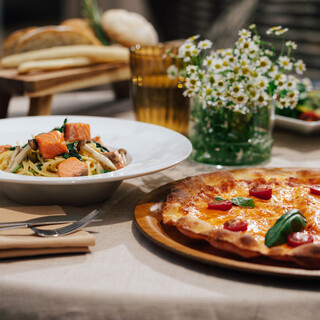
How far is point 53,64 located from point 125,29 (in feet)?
2.32

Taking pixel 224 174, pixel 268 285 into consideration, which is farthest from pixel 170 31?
pixel 268 285

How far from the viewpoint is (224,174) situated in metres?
1.55

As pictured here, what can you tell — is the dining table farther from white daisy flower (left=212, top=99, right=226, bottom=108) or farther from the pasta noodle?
white daisy flower (left=212, top=99, right=226, bottom=108)

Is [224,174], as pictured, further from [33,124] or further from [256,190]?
[33,124]

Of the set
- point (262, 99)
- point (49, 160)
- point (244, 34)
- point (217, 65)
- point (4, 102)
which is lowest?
point (4, 102)

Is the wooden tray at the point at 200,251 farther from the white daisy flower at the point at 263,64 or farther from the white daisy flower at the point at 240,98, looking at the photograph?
the white daisy flower at the point at 263,64

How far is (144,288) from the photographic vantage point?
1.03m

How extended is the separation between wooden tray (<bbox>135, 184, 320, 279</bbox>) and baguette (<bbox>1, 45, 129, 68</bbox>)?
151cm

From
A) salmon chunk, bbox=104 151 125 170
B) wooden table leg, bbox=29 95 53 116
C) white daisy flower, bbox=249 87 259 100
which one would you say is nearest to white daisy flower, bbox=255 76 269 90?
white daisy flower, bbox=249 87 259 100

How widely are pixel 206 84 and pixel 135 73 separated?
44cm

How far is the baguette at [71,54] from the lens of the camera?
8.54ft

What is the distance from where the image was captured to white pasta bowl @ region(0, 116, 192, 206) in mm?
1307

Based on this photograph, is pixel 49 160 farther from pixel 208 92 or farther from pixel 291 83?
pixel 291 83

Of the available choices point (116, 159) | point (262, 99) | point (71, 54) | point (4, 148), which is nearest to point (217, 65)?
point (262, 99)
